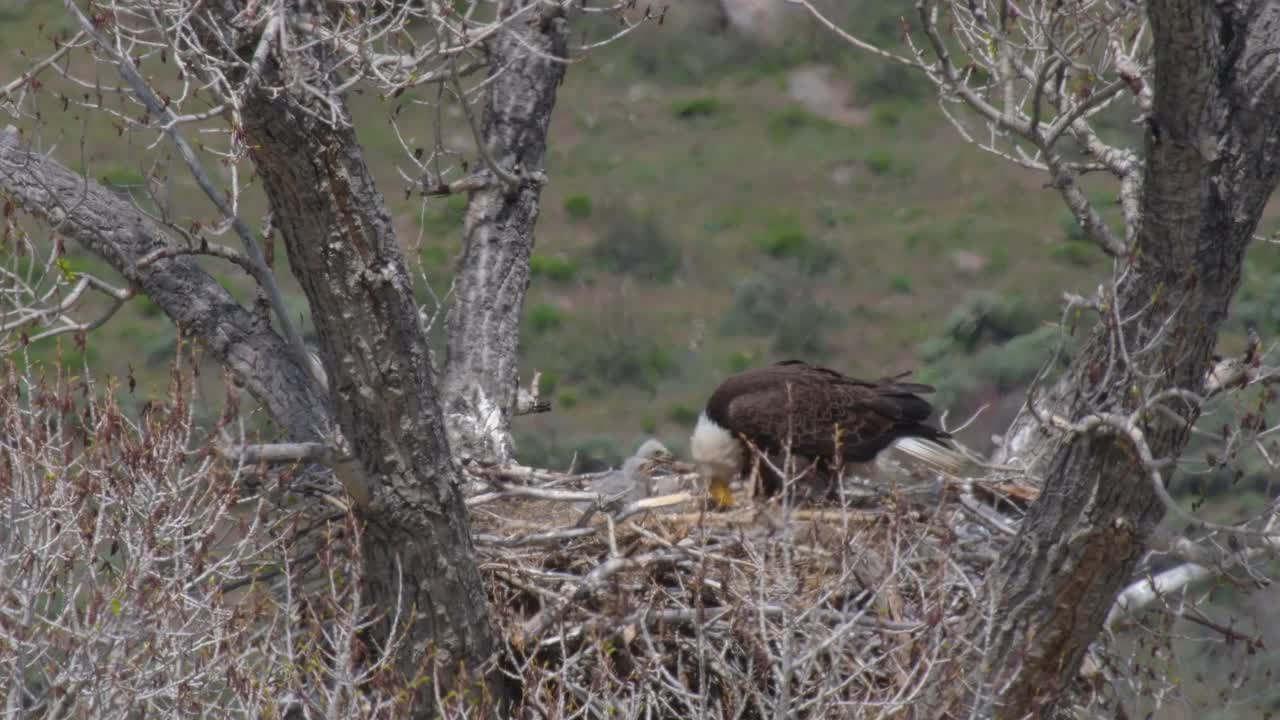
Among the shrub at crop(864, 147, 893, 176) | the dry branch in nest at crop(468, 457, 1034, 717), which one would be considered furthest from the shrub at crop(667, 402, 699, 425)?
the dry branch in nest at crop(468, 457, 1034, 717)

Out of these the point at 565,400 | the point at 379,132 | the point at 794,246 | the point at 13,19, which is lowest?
the point at 565,400

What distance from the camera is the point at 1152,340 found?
4457mm

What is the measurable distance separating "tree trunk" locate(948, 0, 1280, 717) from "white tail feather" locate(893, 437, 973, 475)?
2291 millimetres

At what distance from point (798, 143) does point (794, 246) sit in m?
3.67

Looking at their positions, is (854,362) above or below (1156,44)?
below

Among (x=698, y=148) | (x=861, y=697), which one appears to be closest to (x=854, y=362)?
(x=698, y=148)

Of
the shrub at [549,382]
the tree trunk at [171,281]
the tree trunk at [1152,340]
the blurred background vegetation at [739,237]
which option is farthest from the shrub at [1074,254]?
the tree trunk at [1152,340]

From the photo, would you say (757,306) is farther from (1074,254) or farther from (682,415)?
(1074,254)

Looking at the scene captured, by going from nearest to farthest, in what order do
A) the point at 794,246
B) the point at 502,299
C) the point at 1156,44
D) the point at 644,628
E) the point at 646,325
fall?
the point at 1156,44
the point at 644,628
the point at 502,299
the point at 646,325
the point at 794,246

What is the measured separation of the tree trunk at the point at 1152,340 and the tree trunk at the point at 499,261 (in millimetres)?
3061

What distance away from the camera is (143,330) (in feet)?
71.4

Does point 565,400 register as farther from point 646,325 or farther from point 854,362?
point 854,362

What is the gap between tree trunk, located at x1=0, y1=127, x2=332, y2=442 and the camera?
6.09 metres

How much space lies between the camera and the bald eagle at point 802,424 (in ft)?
23.4
